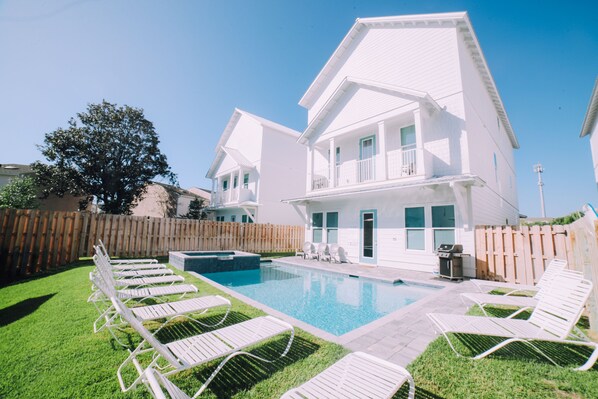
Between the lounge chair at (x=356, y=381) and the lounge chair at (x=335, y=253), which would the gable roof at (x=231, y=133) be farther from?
the lounge chair at (x=356, y=381)

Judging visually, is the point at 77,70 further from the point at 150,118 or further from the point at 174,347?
the point at 150,118

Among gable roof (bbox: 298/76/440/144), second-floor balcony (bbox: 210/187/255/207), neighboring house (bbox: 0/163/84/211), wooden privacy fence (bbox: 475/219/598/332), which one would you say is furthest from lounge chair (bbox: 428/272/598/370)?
neighboring house (bbox: 0/163/84/211)

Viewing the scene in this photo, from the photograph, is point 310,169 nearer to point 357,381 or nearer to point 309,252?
point 309,252

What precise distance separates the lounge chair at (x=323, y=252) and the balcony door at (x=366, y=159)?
4229 mm

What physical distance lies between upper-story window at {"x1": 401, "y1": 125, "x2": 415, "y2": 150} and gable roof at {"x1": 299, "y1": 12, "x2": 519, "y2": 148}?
4.75m

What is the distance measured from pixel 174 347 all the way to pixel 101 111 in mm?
27830

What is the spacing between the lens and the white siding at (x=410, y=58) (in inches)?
420

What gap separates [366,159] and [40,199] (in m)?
27.6

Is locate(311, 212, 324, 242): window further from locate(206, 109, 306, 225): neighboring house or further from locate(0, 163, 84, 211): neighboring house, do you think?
locate(0, 163, 84, 211): neighboring house

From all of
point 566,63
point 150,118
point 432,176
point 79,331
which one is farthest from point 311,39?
point 150,118

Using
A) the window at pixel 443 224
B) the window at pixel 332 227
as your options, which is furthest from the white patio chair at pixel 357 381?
the window at pixel 332 227

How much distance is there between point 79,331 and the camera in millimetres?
3625

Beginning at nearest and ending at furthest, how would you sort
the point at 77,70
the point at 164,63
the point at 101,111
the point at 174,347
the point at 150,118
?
the point at 174,347
the point at 77,70
the point at 164,63
the point at 101,111
the point at 150,118

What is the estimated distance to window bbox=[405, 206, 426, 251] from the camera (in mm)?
10077
